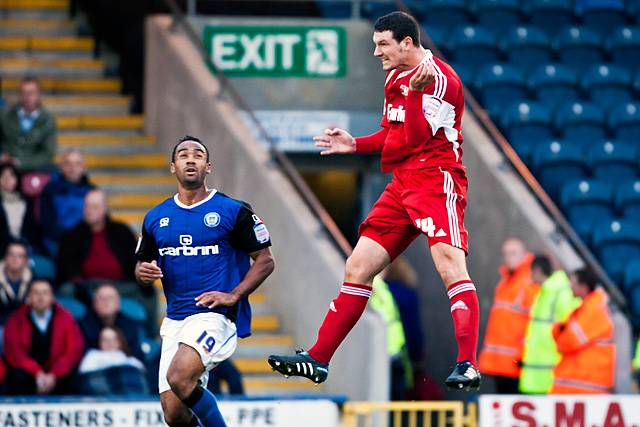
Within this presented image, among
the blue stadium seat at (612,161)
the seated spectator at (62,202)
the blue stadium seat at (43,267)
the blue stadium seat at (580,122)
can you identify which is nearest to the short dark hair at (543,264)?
the blue stadium seat at (612,161)

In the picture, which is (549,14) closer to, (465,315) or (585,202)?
(585,202)

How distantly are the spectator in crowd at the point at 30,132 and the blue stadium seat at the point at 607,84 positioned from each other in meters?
5.42

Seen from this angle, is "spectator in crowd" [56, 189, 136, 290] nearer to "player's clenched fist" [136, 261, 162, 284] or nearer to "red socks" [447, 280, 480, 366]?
"player's clenched fist" [136, 261, 162, 284]

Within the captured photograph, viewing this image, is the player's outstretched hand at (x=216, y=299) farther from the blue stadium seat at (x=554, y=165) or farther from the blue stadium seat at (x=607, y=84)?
the blue stadium seat at (x=607, y=84)

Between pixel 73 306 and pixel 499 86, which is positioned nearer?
pixel 73 306

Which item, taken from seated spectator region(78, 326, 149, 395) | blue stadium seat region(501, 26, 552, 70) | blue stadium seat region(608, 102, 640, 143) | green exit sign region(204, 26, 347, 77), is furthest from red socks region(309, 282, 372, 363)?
blue stadium seat region(501, 26, 552, 70)

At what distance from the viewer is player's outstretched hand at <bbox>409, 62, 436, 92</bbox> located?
730cm

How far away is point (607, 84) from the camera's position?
622 inches

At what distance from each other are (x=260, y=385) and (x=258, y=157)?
2218 millimetres

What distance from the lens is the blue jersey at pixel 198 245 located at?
27.8 ft

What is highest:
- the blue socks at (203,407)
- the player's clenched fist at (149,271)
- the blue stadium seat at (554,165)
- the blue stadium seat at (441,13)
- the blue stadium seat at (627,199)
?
the blue stadium seat at (441,13)

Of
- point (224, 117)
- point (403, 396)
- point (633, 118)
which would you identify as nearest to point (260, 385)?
point (403, 396)

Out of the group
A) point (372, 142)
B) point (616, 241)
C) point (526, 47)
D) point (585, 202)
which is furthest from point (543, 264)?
point (372, 142)

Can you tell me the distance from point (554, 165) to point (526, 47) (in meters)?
1.92
